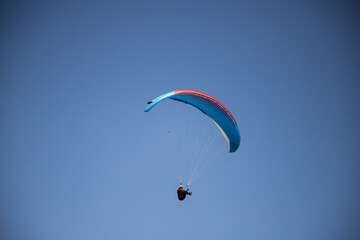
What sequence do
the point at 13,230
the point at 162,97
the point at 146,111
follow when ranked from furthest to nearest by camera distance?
the point at 13,230, the point at 162,97, the point at 146,111

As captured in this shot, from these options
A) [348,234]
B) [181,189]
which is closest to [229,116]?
[181,189]

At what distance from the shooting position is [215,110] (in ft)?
43.1

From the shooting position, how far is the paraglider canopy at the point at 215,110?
12.0 meters

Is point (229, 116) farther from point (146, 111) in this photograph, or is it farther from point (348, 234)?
point (348, 234)

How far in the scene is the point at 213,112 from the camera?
13312 mm

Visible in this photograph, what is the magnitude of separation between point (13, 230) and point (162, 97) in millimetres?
46926

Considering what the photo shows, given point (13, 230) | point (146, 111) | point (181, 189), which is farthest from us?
point (13, 230)

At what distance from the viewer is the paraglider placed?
12.1 metres

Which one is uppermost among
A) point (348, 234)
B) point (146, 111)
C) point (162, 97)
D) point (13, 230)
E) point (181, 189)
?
point (162, 97)

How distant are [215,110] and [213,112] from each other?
207 mm

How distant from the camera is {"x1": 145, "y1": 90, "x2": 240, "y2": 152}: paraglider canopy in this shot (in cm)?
1200

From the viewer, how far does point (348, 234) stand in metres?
42.7

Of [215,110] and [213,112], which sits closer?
[215,110]

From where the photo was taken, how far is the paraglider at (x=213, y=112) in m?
12.1
